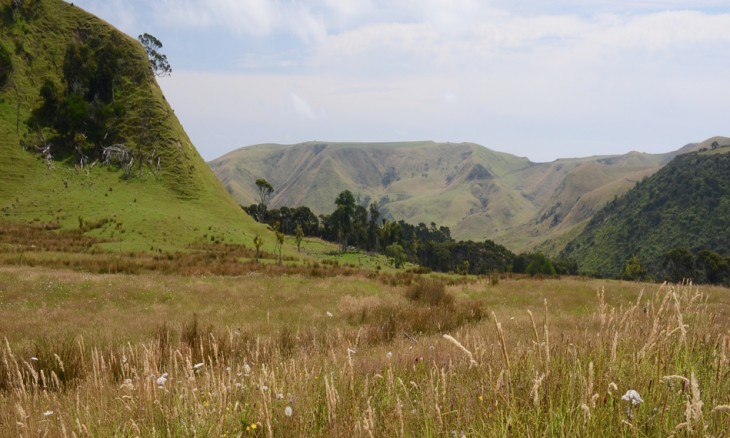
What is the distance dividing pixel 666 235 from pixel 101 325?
613 feet

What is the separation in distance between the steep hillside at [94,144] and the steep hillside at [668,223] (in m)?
125

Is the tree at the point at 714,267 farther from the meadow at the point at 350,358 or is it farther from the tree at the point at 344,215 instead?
the meadow at the point at 350,358

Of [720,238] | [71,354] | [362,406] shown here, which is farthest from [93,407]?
[720,238]

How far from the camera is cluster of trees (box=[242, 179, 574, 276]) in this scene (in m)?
105

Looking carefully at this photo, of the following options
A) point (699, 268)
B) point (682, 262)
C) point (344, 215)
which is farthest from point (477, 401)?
point (699, 268)

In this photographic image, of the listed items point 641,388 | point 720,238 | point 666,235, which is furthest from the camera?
point 666,235

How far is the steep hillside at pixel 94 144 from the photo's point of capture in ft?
173

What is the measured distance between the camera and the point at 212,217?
6225cm

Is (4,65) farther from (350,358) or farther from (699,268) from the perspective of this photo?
(699,268)

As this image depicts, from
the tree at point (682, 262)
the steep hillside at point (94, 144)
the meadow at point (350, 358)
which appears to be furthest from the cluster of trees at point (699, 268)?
the meadow at point (350, 358)

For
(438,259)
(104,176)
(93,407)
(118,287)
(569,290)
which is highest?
(104,176)

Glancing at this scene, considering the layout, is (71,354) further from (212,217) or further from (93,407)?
(212,217)

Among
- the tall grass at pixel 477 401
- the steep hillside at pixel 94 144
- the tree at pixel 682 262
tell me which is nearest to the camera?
the tall grass at pixel 477 401

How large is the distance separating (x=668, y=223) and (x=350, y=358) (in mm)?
196903
